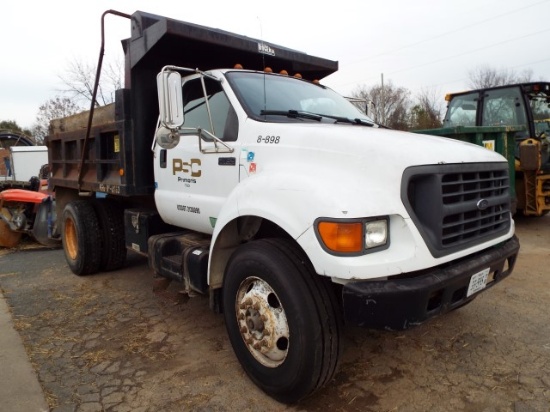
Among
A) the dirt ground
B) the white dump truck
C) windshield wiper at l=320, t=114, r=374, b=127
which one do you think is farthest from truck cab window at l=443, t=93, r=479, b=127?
windshield wiper at l=320, t=114, r=374, b=127

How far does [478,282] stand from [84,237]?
473 centimetres

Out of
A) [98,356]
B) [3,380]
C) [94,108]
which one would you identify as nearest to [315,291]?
[98,356]

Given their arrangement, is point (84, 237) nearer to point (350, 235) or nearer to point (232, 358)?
point (232, 358)

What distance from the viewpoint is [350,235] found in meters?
2.36

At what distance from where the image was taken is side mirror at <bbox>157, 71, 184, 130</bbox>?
128 inches

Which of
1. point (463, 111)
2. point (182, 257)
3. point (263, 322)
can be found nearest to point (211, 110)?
point (182, 257)

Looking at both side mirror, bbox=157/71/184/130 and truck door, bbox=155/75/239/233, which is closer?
side mirror, bbox=157/71/184/130

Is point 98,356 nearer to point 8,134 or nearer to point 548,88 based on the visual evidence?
point 548,88

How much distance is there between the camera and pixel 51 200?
7836 mm

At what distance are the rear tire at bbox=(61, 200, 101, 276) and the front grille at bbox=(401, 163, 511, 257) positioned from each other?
4495 millimetres

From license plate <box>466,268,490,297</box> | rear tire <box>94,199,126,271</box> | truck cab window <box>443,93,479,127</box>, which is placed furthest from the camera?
truck cab window <box>443,93,479,127</box>

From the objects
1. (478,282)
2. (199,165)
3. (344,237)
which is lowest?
(478,282)

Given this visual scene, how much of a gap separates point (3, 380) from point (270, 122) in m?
2.72

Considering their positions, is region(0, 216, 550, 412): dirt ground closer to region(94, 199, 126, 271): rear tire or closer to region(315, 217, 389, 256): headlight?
region(94, 199, 126, 271): rear tire
